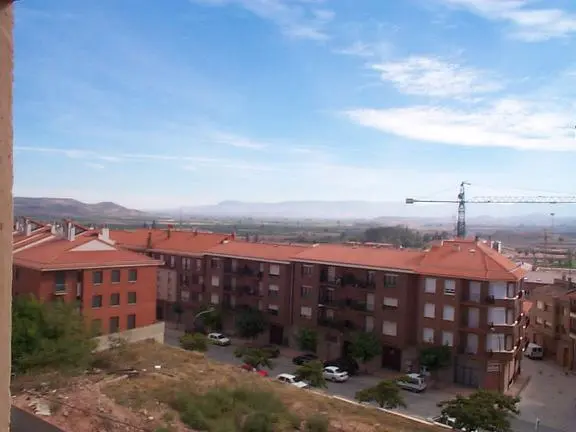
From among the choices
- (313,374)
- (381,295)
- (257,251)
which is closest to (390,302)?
(381,295)

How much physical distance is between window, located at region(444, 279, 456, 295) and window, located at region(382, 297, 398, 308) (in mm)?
2606

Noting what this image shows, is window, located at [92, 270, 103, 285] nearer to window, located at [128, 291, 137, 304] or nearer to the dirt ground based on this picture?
window, located at [128, 291, 137, 304]

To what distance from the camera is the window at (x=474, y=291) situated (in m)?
26.2

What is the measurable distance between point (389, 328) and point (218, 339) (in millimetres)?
10409

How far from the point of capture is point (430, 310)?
27.4 m

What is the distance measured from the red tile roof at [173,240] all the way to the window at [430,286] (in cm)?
1622

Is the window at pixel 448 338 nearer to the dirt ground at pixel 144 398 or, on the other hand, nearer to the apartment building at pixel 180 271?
the dirt ground at pixel 144 398

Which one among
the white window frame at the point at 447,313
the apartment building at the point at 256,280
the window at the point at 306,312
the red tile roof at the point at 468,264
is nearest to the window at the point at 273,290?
the apartment building at the point at 256,280

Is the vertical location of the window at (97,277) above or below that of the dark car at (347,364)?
above

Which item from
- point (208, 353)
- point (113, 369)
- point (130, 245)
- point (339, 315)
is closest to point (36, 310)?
point (113, 369)

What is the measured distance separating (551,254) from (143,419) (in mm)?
125683

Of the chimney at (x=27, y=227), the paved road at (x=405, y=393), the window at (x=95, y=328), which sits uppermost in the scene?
the chimney at (x=27, y=227)

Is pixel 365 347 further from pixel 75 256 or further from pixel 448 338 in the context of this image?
pixel 75 256

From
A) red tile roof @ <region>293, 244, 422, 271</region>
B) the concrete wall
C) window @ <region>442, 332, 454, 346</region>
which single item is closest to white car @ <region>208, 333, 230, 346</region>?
the concrete wall
